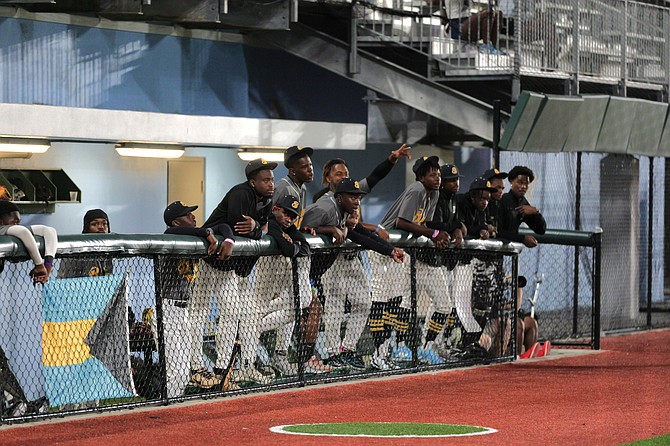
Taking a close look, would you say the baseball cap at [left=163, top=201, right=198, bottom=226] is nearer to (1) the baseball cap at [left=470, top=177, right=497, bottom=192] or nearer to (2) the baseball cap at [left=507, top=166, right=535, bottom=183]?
(1) the baseball cap at [left=470, top=177, right=497, bottom=192]

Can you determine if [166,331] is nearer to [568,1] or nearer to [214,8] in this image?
[214,8]

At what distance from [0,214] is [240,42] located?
7115 mm

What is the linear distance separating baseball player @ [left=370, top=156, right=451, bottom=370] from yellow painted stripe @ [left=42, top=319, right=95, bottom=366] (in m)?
3.26

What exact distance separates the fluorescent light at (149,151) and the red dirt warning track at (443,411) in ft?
13.4

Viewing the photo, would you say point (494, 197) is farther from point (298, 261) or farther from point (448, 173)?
point (298, 261)

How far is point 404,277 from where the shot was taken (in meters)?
12.8

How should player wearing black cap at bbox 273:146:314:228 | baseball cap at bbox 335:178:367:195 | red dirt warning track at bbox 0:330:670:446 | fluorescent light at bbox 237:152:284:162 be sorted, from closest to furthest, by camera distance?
red dirt warning track at bbox 0:330:670:446 < baseball cap at bbox 335:178:367:195 < player wearing black cap at bbox 273:146:314:228 < fluorescent light at bbox 237:152:284:162

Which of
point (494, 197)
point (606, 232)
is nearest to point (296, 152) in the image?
point (494, 197)

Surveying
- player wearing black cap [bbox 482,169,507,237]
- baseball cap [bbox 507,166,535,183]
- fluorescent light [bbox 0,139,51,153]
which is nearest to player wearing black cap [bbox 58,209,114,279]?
fluorescent light [bbox 0,139,51,153]

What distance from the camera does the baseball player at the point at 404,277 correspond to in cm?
1250

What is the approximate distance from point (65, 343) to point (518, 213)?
643 centimetres

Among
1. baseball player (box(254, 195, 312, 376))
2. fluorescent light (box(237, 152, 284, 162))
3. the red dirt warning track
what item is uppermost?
fluorescent light (box(237, 152, 284, 162))

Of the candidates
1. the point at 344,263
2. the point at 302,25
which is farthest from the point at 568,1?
the point at 344,263

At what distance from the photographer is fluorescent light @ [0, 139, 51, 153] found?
13359 mm
